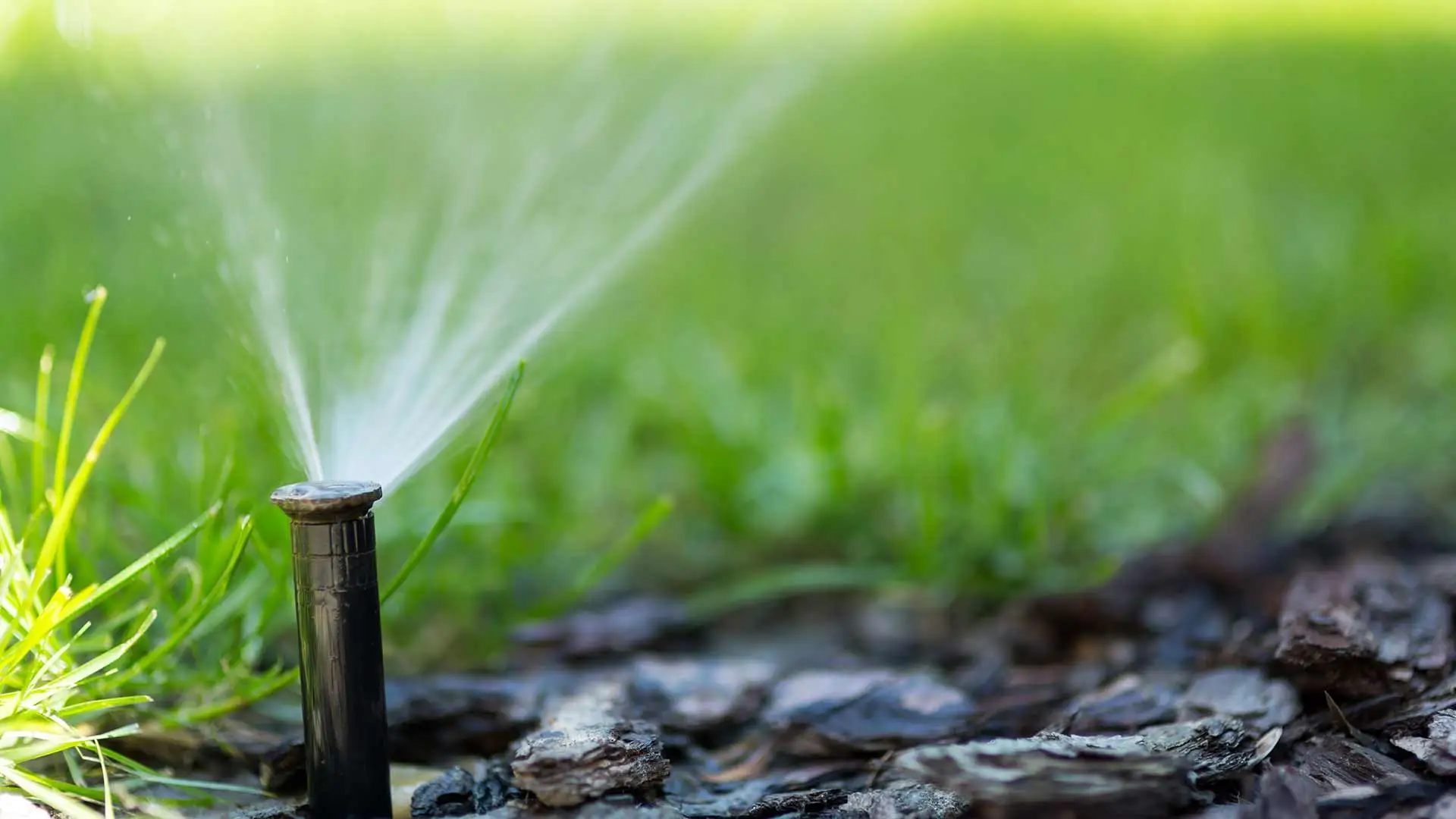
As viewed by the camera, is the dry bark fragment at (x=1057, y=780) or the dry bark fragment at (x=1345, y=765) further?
the dry bark fragment at (x=1345, y=765)

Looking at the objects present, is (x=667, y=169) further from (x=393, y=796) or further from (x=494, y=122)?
(x=393, y=796)

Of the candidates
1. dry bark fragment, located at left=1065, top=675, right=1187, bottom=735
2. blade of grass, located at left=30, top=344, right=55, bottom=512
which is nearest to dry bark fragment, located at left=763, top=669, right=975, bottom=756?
dry bark fragment, located at left=1065, top=675, right=1187, bottom=735

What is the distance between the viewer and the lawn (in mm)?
2672

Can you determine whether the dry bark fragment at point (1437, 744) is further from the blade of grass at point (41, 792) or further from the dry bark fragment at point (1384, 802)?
the blade of grass at point (41, 792)

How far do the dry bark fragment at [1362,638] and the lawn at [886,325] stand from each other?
66cm

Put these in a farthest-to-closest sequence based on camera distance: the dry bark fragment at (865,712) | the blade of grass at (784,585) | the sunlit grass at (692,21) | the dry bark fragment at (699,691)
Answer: the sunlit grass at (692,21), the blade of grass at (784,585), the dry bark fragment at (699,691), the dry bark fragment at (865,712)

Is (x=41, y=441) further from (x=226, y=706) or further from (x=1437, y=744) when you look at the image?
(x=1437, y=744)

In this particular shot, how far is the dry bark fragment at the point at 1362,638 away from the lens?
1773 millimetres

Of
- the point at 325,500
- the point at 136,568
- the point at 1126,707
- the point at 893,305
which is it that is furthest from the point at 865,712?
the point at 893,305

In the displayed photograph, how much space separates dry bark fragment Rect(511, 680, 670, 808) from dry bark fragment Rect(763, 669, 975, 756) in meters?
0.30

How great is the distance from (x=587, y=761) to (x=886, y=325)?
2.59m

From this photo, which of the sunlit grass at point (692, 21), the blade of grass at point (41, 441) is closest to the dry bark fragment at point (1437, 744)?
the blade of grass at point (41, 441)

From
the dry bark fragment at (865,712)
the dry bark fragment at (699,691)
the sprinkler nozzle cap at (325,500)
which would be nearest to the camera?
the sprinkler nozzle cap at (325,500)

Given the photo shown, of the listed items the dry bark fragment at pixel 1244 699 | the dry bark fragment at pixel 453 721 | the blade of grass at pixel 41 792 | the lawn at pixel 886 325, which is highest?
the lawn at pixel 886 325
